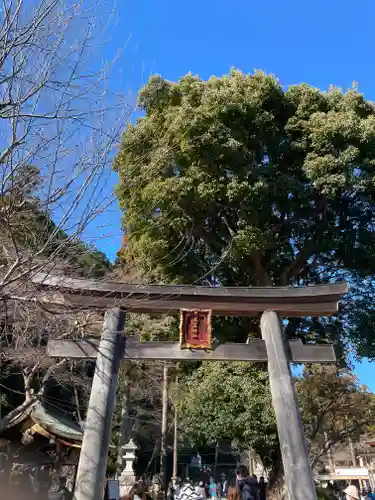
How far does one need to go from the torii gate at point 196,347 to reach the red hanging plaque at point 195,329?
0.05 ft

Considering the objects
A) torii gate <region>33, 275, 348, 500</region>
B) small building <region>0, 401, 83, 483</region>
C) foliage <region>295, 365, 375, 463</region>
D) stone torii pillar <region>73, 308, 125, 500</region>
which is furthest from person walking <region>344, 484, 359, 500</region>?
small building <region>0, 401, 83, 483</region>

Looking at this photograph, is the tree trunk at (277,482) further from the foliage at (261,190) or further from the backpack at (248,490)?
the foliage at (261,190)

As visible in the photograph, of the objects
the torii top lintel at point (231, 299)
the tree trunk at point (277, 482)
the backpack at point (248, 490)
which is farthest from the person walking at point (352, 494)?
the tree trunk at point (277, 482)

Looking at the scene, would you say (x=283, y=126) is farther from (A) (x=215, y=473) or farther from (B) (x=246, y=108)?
(A) (x=215, y=473)

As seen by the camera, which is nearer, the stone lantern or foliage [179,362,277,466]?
foliage [179,362,277,466]

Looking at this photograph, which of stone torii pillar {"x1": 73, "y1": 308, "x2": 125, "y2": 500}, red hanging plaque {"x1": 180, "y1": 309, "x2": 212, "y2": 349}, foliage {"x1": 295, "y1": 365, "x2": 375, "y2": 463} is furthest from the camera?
foliage {"x1": 295, "y1": 365, "x2": 375, "y2": 463}

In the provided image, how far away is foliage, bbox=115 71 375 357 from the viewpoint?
400 inches

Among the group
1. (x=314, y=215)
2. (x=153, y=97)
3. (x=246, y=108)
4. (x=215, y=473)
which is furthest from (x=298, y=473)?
(x=215, y=473)

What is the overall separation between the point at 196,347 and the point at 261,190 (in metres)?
4.92

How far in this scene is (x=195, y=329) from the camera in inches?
261

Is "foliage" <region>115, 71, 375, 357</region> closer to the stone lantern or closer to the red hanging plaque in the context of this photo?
the red hanging plaque

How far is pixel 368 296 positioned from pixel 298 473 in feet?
22.0

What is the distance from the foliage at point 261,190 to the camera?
10164 millimetres

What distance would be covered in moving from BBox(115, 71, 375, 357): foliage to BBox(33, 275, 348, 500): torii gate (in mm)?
2956
